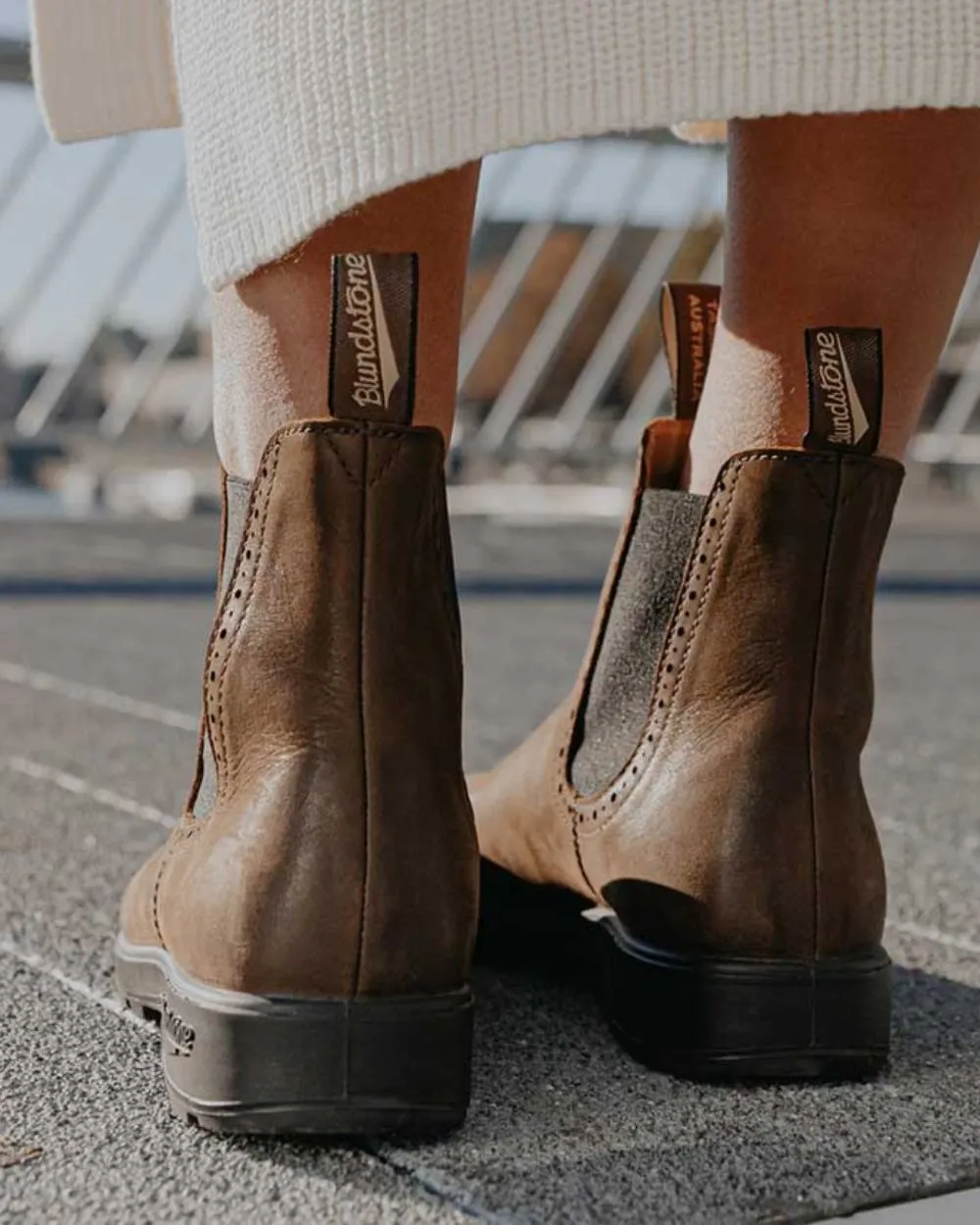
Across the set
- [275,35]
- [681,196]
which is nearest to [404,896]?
[275,35]

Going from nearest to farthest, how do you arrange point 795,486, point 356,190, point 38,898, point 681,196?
point 356,190 → point 795,486 → point 38,898 → point 681,196

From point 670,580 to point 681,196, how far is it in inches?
189

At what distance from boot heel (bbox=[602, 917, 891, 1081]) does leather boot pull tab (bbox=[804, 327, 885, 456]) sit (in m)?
0.20

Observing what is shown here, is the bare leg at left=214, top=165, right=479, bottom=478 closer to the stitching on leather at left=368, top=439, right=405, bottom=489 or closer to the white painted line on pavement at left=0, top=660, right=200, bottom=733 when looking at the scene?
the stitching on leather at left=368, top=439, right=405, bottom=489

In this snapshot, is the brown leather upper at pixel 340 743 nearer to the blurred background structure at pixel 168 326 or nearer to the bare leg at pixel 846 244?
the bare leg at pixel 846 244

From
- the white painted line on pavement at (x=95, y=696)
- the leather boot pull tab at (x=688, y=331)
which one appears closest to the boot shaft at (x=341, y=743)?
the leather boot pull tab at (x=688, y=331)

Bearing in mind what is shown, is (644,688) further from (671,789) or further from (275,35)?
(275,35)

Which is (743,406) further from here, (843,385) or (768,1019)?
(768,1019)

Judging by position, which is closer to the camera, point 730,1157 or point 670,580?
point 730,1157

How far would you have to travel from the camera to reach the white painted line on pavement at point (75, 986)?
0.70m

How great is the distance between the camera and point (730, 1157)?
22.6 inches

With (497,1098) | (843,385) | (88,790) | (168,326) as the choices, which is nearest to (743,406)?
(843,385)

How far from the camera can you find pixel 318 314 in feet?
1.99

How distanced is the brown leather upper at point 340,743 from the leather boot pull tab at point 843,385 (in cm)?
15
